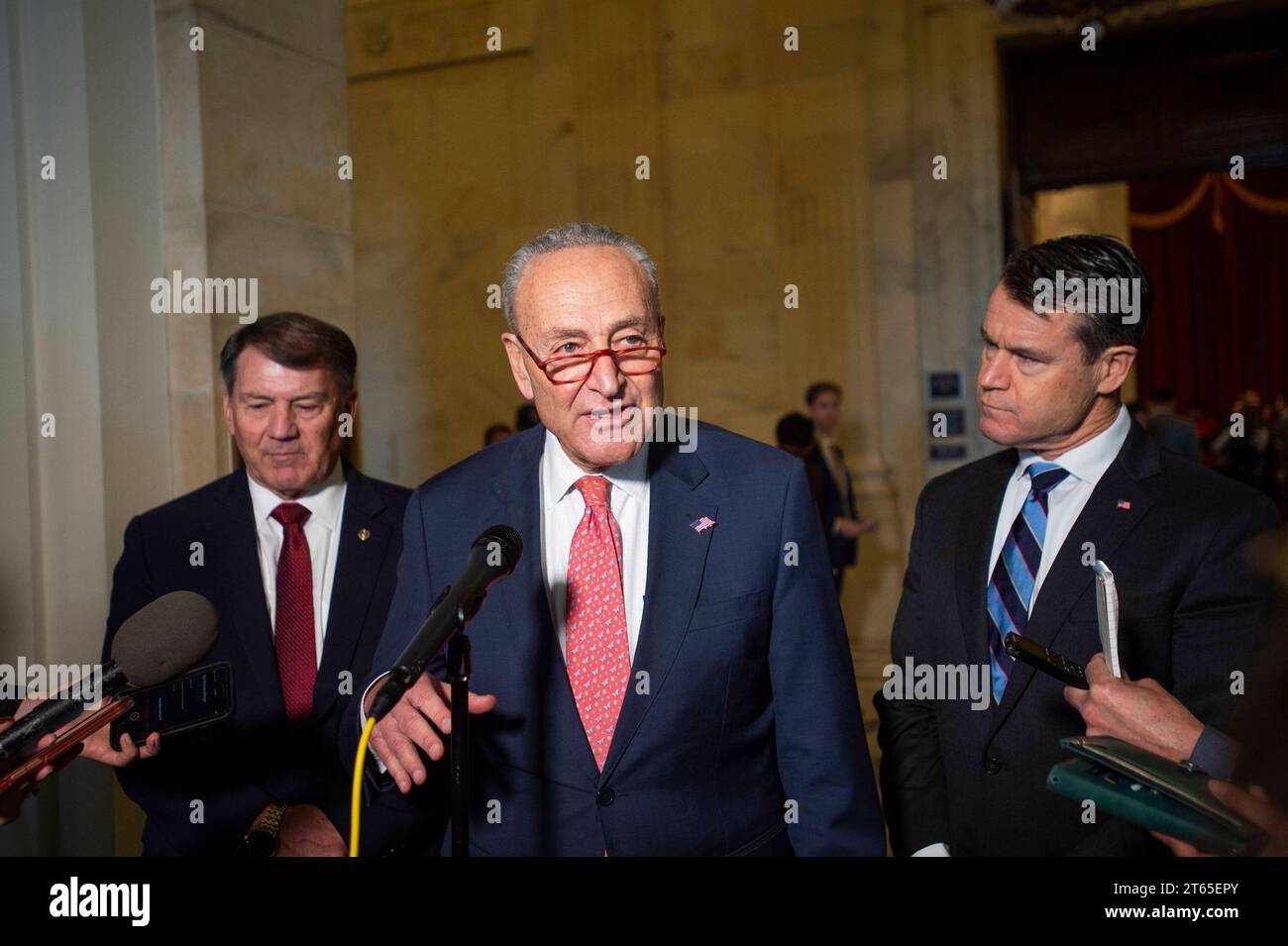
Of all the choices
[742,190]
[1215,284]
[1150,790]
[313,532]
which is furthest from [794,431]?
[1215,284]

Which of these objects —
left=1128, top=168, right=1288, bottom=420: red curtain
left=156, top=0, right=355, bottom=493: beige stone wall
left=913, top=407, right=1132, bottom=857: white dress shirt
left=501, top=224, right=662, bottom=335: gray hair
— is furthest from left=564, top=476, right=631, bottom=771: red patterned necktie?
left=1128, top=168, right=1288, bottom=420: red curtain

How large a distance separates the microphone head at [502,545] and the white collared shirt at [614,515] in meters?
0.48

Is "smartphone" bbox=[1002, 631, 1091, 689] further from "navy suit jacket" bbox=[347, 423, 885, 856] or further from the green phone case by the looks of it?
"navy suit jacket" bbox=[347, 423, 885, 856]

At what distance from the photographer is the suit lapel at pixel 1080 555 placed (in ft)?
6.88

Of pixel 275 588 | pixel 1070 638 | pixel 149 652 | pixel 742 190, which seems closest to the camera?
pixel 149 652

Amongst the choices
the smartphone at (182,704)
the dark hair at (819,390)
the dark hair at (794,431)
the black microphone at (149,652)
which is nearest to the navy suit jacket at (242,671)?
the smartphone at (182,704)

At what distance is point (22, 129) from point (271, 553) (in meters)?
1.50

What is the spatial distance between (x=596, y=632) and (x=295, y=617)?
94cm

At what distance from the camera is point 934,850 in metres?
2.16

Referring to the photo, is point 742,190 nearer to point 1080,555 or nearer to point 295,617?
point 295,617
